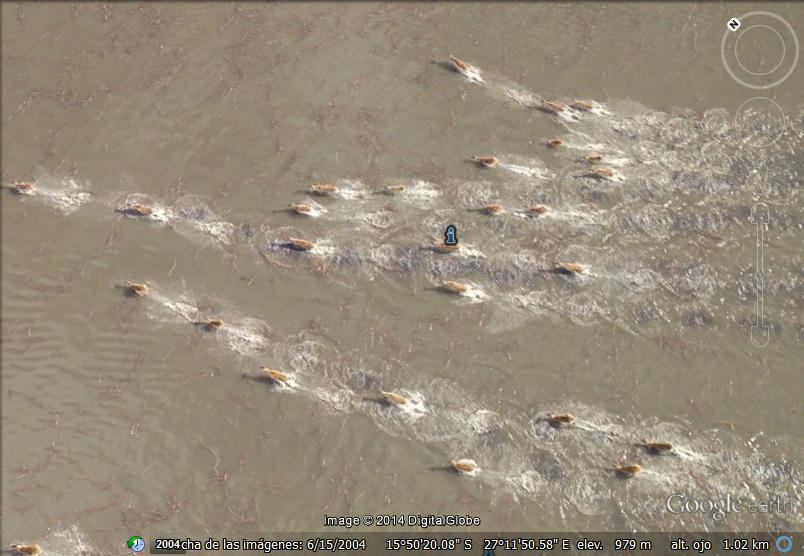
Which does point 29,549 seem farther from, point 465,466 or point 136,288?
point 465,466

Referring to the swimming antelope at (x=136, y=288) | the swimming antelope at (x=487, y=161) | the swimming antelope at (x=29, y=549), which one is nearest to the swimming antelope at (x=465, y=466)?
the swimming antelope at (x=487, y=161)

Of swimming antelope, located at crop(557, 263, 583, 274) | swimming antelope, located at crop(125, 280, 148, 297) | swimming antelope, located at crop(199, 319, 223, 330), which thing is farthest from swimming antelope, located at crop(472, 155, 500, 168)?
swimming antelope, located at crop(125, 280, 148, 297)

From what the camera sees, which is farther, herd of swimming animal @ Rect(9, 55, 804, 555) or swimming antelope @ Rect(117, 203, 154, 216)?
swimming antelope @ Rect(117, 203, 154, 216)

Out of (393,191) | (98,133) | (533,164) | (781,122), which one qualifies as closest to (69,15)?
(98,133)

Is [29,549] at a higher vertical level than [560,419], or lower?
lower

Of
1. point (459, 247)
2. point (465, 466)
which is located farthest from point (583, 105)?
point (465, 466)

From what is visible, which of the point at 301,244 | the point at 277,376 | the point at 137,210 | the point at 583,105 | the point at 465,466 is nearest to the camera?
the point at 465,466

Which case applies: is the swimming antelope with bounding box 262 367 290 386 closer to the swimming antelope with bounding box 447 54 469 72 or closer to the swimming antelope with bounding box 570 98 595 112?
the swimming antelope with bounding box 447 54 469 72

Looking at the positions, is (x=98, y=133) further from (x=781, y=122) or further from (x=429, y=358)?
(x=781, y=122)
